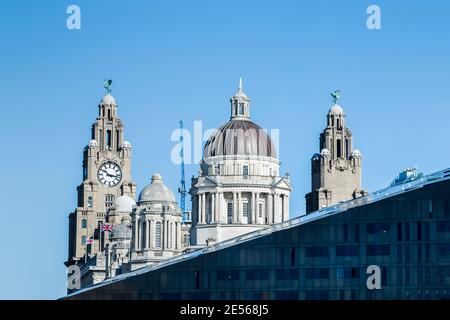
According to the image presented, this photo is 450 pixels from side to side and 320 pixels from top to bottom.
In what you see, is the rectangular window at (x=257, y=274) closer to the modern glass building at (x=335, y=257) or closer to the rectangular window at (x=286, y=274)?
the modern glass building at (x=335, y=257)

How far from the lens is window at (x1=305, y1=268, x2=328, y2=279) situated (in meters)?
135

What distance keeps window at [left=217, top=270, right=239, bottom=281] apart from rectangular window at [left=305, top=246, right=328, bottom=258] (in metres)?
5.50

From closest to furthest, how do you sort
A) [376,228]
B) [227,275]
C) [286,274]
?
[227,275], [376,228], [286,274]

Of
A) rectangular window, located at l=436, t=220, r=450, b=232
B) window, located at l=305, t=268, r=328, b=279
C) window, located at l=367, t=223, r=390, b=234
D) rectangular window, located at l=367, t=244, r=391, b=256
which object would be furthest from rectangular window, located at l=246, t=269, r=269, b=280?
rectangular window, located at l=436, t=220, r=450, b=232

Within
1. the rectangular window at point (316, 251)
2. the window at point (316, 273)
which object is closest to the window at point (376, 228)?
the rectangular window at point (316, 251)

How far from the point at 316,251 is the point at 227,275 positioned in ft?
22.6

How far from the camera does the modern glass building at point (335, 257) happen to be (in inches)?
5266

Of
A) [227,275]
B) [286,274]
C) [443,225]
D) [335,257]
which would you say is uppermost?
[443,225]

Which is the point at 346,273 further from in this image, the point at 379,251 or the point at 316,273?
the point at 379,251

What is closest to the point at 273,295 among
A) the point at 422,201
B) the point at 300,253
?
the point at 300,253

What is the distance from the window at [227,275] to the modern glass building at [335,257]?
7 cm

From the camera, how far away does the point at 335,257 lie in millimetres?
135000

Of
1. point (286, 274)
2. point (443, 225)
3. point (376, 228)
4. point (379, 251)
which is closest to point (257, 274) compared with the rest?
point (286, 274)
